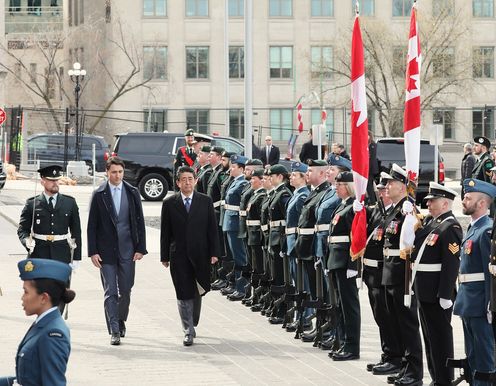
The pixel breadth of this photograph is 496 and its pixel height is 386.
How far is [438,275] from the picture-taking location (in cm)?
1152

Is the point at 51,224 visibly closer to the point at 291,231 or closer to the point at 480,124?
the point at 291,231

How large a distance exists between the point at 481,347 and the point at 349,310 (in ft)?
9.70

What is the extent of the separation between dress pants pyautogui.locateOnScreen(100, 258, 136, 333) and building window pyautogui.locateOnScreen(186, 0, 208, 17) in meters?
61.3

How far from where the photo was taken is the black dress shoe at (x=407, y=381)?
12.0 meters

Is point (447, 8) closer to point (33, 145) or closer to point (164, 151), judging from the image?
point (33, 145)

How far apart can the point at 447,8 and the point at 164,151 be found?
113 ft

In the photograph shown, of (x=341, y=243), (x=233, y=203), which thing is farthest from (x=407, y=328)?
(x=233, y=203)

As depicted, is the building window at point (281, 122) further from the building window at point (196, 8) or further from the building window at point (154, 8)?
the building window at point (154, 8)

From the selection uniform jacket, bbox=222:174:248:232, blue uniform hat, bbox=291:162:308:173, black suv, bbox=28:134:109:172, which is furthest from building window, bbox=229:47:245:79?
blue uniform hat, bbox=291:162:308:173

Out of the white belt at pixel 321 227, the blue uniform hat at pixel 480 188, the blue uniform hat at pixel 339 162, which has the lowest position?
the white belt at pixel 321 227

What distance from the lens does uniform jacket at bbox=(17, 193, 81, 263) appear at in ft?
47.5

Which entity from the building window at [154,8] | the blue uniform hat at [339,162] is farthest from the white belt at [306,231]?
the building window at [154,8]

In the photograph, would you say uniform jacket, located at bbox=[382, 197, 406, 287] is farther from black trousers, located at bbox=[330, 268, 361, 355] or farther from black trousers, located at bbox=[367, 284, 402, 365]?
black trousers, located at bbox=[330, 268, 361, 355]

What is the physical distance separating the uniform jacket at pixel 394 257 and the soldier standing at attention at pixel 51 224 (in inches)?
145
